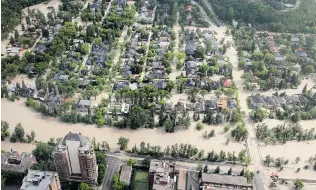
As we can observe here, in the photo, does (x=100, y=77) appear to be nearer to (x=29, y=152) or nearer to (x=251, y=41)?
(x=29, y=152)

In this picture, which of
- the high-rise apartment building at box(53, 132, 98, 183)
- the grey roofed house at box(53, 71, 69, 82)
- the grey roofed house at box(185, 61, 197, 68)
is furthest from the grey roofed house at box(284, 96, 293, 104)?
the grey roofed house at box(53, 71, 69, 82)

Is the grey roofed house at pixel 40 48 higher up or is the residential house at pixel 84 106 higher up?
the grey roofed house at pixel 40 48

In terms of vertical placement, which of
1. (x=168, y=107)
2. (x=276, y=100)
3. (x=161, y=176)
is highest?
(x=276, y=100)

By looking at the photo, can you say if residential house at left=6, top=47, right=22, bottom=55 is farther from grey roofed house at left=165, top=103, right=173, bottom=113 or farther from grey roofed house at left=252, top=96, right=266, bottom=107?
grey roofed house at left=252, top=96, right=266, bottom=107

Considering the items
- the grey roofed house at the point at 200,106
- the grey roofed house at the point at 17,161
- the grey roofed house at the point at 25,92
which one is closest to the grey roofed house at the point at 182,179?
the grey roofed house at the point at 200,106

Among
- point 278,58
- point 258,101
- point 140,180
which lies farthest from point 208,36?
point 140,180

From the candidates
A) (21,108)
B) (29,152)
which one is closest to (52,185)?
(29,152)

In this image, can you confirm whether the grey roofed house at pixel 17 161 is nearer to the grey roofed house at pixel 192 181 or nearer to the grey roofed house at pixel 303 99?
the grey roofed house at pixel 192 181

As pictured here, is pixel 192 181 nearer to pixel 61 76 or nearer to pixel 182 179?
pixel 182 179
